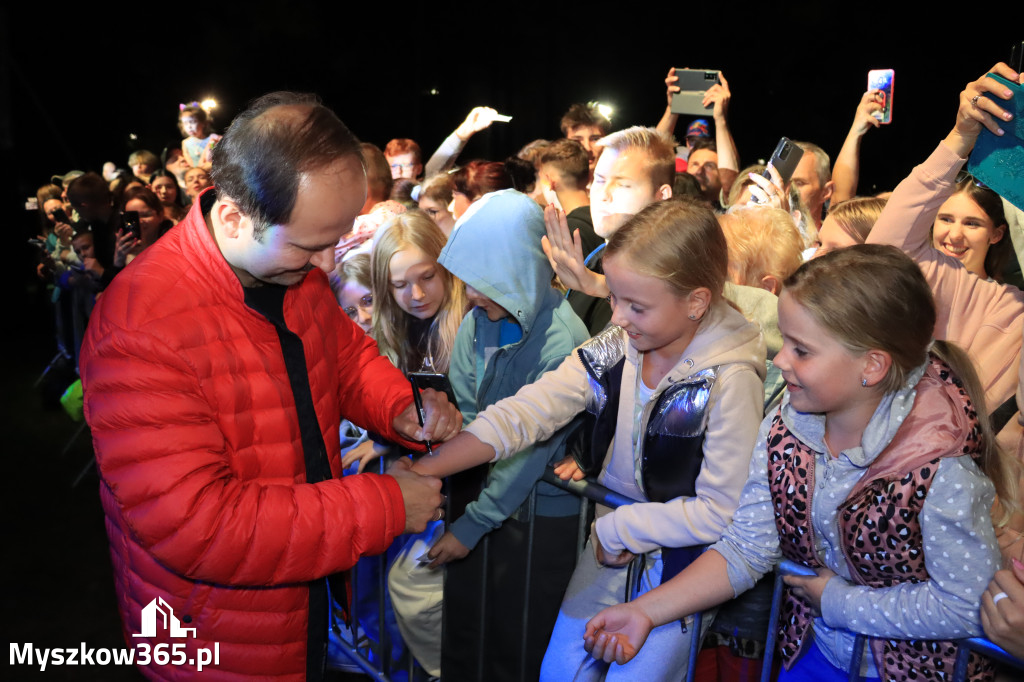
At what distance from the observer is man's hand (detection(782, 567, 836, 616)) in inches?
63.6

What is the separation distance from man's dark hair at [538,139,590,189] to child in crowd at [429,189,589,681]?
1.71 m

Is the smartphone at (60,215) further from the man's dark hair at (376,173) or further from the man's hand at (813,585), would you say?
the man's hand at (813,585)

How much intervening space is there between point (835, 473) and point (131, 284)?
1.52 metres

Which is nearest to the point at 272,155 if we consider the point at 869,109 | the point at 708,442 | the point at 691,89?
the point at 708,442

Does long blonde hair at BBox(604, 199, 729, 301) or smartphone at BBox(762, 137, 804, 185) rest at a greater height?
smartphone at BBox(762, 137, 804, 185)

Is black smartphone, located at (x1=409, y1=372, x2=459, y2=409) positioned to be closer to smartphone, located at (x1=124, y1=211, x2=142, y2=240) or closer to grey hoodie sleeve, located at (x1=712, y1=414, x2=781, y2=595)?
grey hoodie sleeve, located at (x1=712, y1=414, x2=781, y2=595)

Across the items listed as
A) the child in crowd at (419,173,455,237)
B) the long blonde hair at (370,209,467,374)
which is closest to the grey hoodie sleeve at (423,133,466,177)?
the child in crowd at (419,173,455,237)

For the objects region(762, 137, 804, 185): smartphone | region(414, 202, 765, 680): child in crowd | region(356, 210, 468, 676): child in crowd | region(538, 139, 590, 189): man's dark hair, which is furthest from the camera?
region(538, 139, 590, 189): man's dark hair

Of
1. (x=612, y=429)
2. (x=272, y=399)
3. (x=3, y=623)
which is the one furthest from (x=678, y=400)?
(x=3, y=623)

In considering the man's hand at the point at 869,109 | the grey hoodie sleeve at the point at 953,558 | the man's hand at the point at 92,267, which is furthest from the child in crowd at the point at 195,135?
the grey hoodie sleeve at the point at 953,558

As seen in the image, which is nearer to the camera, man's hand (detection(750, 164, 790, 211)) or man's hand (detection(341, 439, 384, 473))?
man's hand (detection(341, 439, 384, 473))

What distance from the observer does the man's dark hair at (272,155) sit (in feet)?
5.21

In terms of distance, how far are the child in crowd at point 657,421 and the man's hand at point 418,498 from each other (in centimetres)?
22

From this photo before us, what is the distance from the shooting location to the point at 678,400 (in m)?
1.86
